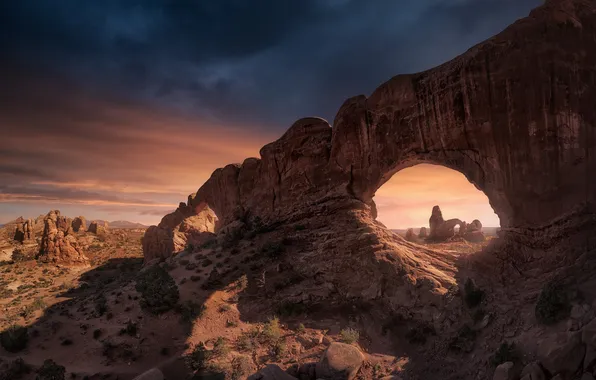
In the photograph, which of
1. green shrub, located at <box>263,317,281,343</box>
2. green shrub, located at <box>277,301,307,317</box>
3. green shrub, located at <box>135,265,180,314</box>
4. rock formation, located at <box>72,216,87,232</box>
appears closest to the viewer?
green shrub, located at <box>263,317,281,343</box>

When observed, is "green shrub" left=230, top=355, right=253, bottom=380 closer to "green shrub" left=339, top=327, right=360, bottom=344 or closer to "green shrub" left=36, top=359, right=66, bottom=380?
"green shrub" left=339, top=327, right=360, bottom=344

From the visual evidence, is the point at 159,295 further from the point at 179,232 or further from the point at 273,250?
the point at 179,232

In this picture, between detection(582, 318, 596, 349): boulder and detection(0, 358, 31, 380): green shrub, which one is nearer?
detection(582, 318, 596, 349): boulder

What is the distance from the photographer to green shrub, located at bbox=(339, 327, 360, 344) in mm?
16522

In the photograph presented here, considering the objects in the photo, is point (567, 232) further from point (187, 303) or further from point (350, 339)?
point (187, 303)

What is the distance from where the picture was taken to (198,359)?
16.0m

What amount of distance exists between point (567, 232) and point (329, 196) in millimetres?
14513

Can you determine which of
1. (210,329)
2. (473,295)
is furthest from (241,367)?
(473,295)

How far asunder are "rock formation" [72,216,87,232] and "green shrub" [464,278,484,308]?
Answer: 262ft

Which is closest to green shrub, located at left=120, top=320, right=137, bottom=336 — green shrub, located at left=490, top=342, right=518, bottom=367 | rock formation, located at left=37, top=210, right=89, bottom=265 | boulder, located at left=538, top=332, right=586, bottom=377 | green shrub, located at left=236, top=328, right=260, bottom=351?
green shrub, located at left=236, top=328, right=260, bottom=351

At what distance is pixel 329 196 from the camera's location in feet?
78.9

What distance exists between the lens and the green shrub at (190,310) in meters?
19.7

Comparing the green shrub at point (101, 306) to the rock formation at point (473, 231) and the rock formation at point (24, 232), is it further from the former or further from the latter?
the rock formation at point (24, 232)

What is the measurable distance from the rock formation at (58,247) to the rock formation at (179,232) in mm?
14675
